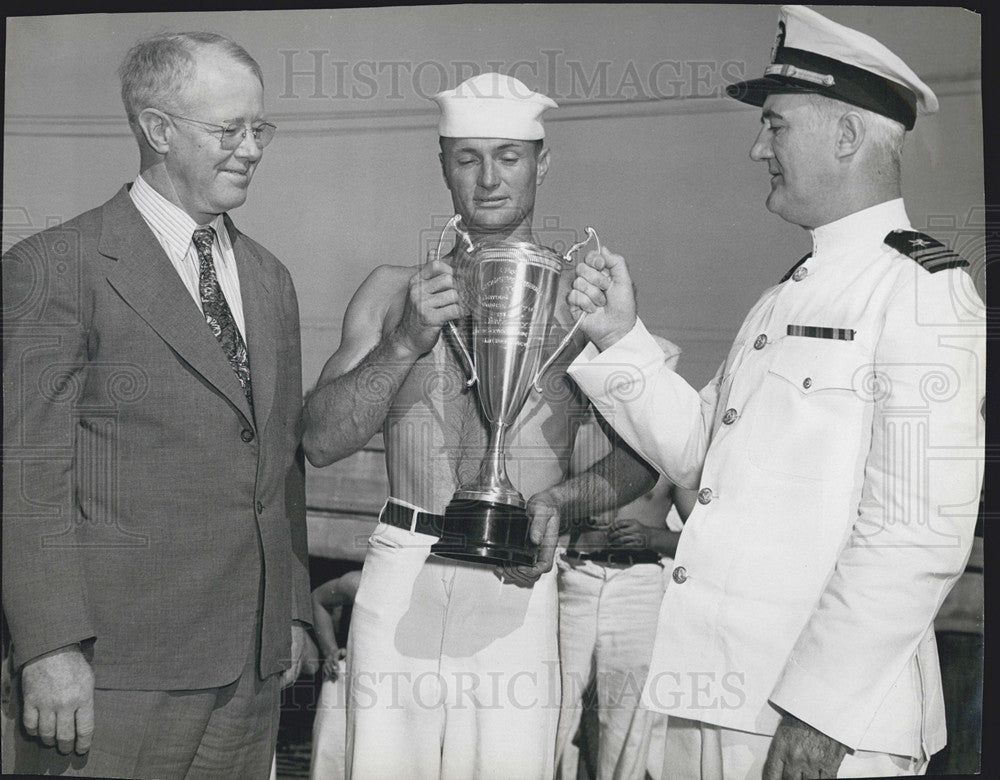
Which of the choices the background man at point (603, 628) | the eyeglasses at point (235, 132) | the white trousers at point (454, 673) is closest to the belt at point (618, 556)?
the background man at point (603, 628)

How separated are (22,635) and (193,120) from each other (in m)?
1.49

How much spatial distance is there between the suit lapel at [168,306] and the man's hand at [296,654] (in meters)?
0.67

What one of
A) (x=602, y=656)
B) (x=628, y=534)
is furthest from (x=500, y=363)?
(x=602, y=656)

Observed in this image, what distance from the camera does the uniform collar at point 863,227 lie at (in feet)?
9.94

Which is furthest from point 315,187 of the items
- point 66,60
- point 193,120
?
point 66,60

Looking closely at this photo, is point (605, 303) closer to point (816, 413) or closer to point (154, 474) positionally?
point (816, 413)

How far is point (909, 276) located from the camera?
2949 millimetres

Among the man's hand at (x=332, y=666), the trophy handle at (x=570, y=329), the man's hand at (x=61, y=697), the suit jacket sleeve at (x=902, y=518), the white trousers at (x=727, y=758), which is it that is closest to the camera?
the suit jacket sleeve at (x=902, y=518)

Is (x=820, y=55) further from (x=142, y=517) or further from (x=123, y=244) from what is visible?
(x=142, y=517)

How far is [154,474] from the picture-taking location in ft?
10.5

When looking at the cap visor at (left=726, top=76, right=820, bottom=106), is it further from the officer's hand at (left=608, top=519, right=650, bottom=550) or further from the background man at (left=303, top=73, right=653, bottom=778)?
the officer's hand at (left=608, top=519, right=650, bottom=550)

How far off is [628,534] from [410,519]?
0.64 meters

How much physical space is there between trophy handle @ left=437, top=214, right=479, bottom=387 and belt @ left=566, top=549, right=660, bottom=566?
0.59 meters

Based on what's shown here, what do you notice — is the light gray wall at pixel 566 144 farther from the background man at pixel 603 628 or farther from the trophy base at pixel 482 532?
the trophy base at pixel 482 532
